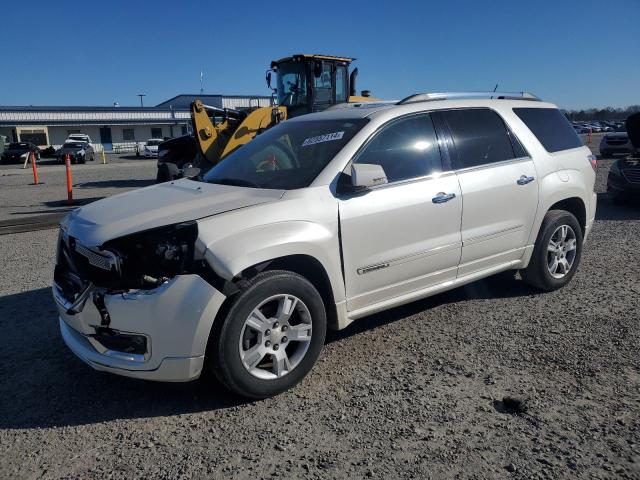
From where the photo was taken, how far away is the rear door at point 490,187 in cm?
425

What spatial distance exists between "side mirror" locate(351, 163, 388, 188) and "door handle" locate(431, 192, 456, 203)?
585 millimetres

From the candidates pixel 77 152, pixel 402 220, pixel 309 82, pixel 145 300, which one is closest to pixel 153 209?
pixel 145 300

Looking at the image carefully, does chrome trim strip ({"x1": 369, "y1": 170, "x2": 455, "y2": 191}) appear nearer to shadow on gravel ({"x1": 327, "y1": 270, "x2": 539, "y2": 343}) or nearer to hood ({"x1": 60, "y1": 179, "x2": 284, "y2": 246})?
hood ({"x1": 60, "y1": 179, "x2": 284, "y2": 246})

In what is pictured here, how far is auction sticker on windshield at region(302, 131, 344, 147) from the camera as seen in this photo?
3.96 m

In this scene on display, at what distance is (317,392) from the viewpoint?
3371 mm

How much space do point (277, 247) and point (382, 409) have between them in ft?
3.81

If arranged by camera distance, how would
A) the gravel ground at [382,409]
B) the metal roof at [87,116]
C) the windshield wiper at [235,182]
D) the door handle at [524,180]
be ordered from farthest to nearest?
the metal roof at [87,116] → the door handle at [524,180] → the windshield wiper at [235,182] → the gravel ground at [382,409]

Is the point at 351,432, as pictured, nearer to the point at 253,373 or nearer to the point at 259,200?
the point at 253,373

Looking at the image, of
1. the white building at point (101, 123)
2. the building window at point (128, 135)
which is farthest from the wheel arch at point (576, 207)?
the building window at point (128, 135)

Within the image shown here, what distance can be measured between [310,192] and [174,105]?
75589 mm

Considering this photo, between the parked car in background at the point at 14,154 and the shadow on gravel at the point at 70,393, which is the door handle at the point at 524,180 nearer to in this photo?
the shadow on gravel at the point at 70,393

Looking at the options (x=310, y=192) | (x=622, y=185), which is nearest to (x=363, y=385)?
(x=310, y=192)

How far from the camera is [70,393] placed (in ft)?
11.2

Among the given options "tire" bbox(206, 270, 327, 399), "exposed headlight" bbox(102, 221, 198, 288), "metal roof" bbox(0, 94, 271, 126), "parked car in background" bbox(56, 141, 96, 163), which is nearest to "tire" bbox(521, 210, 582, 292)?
"tire" bbox(206, 270, 327, 399)
